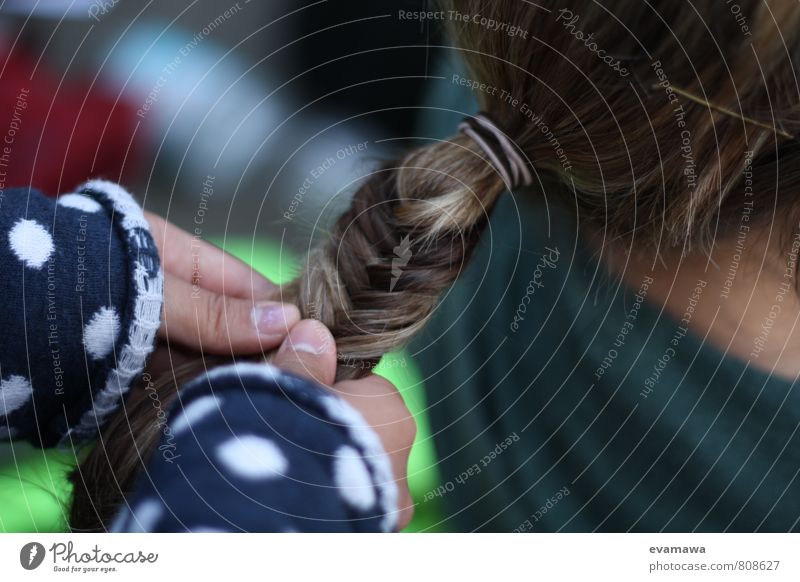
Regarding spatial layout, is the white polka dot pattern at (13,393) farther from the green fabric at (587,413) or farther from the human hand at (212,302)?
the green fabric at (587,413)

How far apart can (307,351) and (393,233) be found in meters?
0.08

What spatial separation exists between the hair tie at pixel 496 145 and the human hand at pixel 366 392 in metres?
0.14

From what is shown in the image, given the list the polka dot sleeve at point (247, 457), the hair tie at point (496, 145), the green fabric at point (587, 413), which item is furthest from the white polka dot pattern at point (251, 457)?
the hair tie at point (496, 145)

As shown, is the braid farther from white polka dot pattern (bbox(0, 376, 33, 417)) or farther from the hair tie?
white polka dot pattern (bbox(0, 376, 33, 417))

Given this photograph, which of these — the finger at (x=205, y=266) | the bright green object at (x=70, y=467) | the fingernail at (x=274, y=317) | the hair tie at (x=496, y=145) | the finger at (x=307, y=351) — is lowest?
the bright green object at (x=70, y=467)

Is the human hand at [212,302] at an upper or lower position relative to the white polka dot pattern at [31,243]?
lower

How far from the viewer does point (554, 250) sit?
48cm

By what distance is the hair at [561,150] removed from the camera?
0.43 m

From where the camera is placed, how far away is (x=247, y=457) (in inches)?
16.9

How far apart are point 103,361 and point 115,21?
0.19m

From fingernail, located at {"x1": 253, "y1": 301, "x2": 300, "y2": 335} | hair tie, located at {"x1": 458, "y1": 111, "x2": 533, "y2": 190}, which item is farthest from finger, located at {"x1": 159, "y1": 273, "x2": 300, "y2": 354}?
hair tie, located at {"x1": 458, "y1": 111, "x2": 533, "y2": 190}

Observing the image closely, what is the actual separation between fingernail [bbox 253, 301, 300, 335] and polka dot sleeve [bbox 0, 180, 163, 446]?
6 cm

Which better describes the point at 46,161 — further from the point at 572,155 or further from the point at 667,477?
the point at 667,477

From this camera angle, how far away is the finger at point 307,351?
436 millimetres
